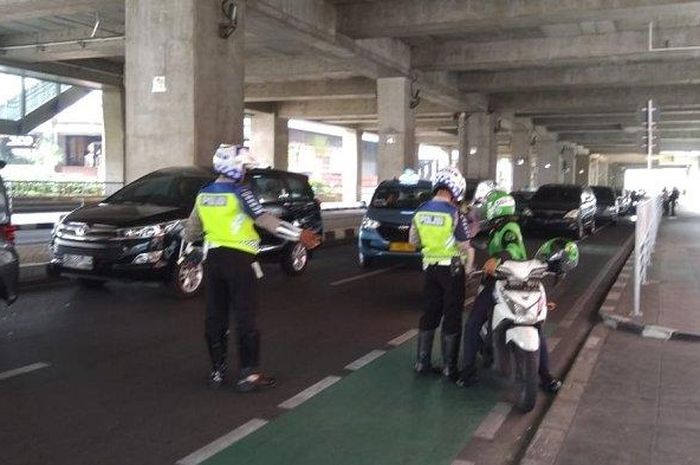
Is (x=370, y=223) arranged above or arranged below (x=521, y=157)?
below

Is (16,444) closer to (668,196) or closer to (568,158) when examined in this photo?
(668,196)

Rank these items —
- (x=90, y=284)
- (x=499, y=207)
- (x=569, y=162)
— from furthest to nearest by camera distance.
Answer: (x=569, y=162) → (x=90, y=284) → (x=499, y=207)

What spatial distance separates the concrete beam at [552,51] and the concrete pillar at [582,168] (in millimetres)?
49732

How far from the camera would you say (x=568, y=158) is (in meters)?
61.3

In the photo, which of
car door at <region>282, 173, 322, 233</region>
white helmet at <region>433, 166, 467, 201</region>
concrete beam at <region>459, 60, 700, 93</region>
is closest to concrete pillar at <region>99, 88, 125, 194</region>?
concrete beam at <region>459, 60, 700, 93</region>

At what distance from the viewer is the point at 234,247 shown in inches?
215

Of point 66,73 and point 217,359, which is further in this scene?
point 66,73

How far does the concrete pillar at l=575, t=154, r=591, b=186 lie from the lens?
7062cm

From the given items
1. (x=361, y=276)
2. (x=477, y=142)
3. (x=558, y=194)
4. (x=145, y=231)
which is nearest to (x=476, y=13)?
(x=361, y=276)

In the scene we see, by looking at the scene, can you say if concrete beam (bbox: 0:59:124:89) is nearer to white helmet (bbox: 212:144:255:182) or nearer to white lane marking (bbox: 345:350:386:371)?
white lane marking (bbox: 345:350:386:371)

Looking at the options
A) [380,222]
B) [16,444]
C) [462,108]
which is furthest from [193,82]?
[462,108]

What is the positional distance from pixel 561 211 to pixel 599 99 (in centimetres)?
1172

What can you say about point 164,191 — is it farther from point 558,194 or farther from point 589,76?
point 589,76

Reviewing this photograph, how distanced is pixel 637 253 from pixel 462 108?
2408cm
